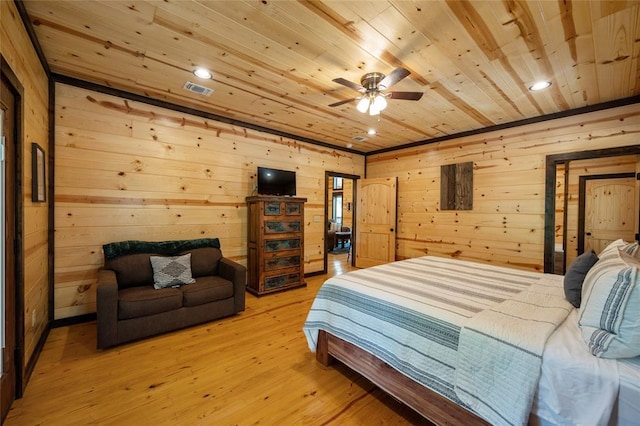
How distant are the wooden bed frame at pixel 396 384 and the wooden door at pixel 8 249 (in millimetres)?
2012

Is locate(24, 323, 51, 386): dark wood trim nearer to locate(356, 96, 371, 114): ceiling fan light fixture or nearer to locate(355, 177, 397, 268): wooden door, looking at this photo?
locate(356, 96, 371, 114): ceiling fan light fixture

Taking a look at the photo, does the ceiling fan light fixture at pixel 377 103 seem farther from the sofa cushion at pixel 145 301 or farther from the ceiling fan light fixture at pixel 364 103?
the sofa cushion at pixel 145 301

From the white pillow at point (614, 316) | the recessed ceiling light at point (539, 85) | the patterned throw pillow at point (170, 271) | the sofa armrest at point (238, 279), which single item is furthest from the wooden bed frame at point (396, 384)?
the recessed ceiling light at point (539, 85)

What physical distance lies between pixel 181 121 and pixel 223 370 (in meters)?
3.05

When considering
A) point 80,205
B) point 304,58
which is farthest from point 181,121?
point 304,58

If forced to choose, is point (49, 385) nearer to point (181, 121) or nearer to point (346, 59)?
point (181, 121)

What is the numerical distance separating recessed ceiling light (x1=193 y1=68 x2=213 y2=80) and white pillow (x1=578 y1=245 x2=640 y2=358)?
329 cm

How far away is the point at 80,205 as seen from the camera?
2.96 m

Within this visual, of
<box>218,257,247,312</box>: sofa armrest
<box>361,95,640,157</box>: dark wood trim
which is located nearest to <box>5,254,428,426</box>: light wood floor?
<box>218,257,247,312</box>: sofa armrest

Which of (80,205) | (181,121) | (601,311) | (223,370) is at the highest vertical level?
(181,121)

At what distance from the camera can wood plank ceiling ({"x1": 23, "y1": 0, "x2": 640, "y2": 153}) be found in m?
1.81

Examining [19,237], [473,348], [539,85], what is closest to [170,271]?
[19,237]

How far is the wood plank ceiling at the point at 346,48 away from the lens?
5.95 ft

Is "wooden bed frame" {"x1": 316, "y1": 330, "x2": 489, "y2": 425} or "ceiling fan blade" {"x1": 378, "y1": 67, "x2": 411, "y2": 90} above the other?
"ceiling fan blade" {"x1": 378, "y1": 67, "x2": 411, "y2": 90}
